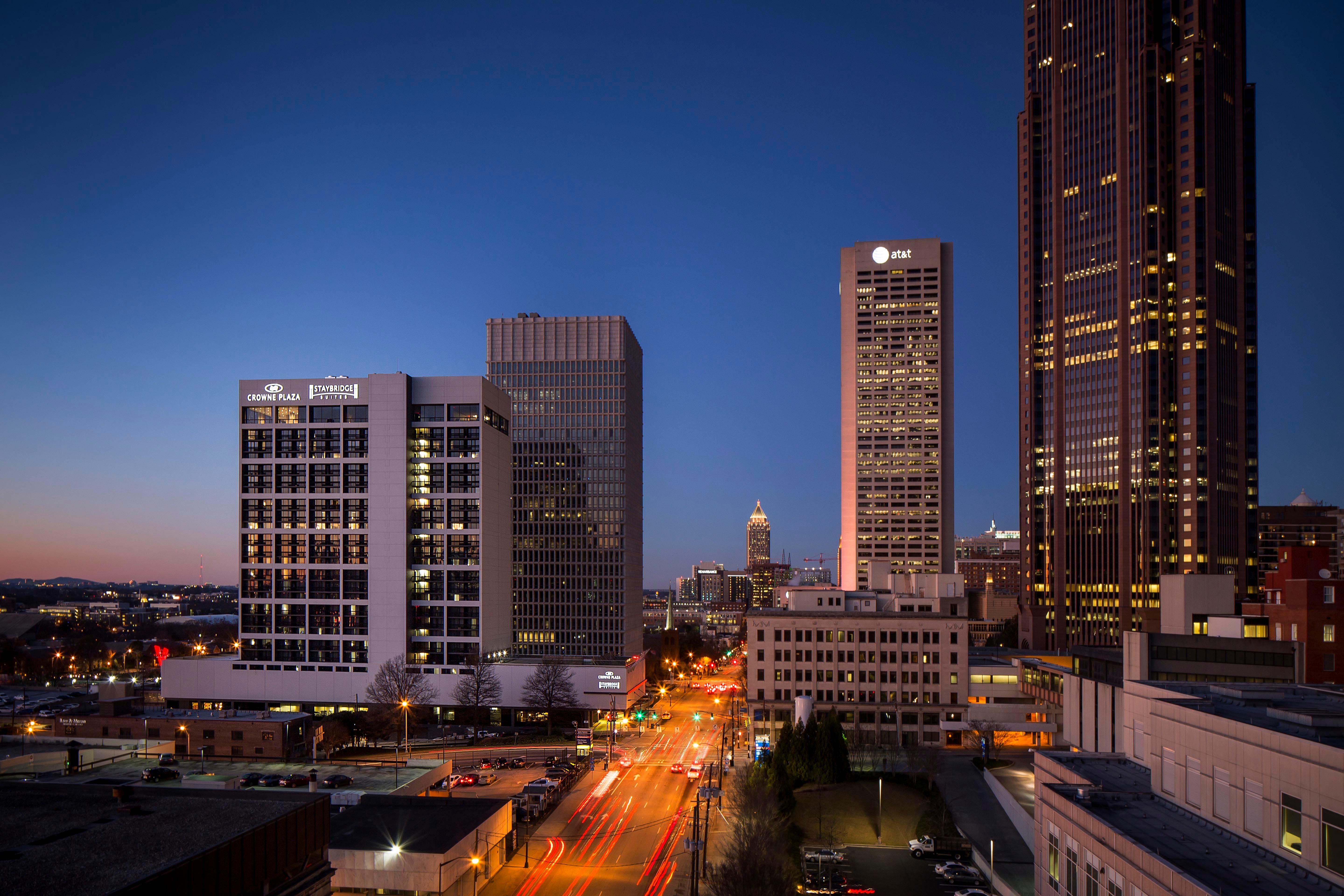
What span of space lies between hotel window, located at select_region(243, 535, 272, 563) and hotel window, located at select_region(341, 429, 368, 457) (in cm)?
1626

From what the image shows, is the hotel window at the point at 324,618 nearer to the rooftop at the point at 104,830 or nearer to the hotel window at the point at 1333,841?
the rooftop at the point at 104,830

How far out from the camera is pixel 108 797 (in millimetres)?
36688

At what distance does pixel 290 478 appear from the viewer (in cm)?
11700

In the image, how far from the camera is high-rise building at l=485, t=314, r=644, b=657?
162 metres

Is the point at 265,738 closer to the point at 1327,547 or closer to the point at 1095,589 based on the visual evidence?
the point at 1327,547

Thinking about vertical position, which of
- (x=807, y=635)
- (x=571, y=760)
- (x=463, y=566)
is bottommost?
(x=571, y=760)

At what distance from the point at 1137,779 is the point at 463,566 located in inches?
3495

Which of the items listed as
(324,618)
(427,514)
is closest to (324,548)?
(324,618)

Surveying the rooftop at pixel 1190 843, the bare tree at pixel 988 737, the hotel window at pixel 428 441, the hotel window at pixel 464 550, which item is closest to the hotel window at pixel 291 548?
the hotel window at pixel 428 441

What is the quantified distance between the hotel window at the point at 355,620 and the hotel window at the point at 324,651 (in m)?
2.26

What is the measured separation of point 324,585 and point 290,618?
647 centimetres

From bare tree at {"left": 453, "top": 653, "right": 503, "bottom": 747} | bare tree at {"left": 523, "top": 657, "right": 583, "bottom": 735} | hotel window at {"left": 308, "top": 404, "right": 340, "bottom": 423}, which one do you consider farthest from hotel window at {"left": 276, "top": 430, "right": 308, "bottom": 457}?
bare tree at {"left": 523, "top": 657, "right": 583, "bottom": 735}

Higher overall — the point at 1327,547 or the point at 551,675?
the point at 1327,547

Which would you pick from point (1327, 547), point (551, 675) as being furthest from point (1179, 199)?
point (551, 675)
